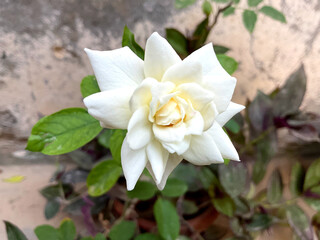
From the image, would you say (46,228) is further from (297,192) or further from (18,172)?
(297,192)

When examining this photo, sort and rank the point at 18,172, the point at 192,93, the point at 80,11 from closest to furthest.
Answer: the point at 192,93 < the point at 80,11 < the point at 18,172

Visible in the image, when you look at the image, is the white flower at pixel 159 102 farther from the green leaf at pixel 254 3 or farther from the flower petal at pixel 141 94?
the green leaf at pixel 254 3

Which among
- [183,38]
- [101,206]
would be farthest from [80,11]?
[101,206]

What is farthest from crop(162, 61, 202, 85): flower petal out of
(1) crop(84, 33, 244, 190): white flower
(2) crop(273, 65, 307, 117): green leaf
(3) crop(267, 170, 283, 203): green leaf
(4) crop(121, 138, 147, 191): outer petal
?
(3) crop(267, 170, 283, 203): green leaf

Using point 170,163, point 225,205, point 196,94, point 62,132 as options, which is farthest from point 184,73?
point 225,205

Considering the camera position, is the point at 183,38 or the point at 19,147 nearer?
the point at 183,38
